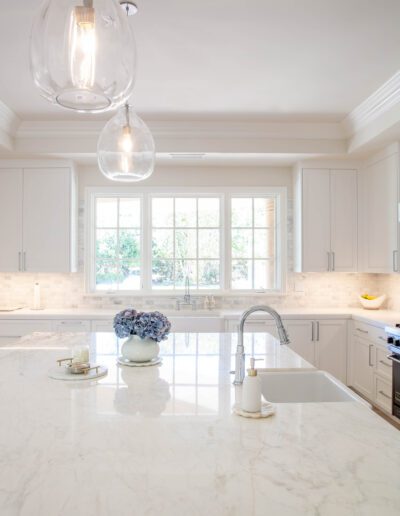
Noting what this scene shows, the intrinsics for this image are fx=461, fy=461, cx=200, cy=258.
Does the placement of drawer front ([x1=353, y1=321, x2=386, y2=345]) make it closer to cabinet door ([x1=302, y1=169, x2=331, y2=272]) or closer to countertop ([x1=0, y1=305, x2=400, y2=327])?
countertop ([x1=0, y1=305, x2=400, y2=327])

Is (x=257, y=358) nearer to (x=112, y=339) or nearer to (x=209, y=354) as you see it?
(x=209, y=354)

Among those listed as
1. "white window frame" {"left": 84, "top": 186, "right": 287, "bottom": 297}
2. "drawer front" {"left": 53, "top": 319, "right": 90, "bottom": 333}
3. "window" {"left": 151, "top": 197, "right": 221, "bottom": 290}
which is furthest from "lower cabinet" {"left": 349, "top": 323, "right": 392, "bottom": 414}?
"drawer front" {"left": 53, "top": 319, "right": 90, "bottom": 333}

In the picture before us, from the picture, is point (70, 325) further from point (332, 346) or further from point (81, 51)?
point (81, 51)

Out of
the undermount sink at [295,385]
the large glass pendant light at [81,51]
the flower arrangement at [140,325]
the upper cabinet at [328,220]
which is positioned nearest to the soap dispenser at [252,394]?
the undermount sink at [295,385]

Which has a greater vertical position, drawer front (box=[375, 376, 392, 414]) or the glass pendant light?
the glass pendant light

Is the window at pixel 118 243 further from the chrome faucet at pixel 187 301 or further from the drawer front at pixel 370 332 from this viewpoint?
the drawer front at pixel 370 332

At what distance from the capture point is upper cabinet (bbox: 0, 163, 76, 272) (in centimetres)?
493


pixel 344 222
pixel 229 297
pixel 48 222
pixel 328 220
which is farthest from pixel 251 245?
pixel 48 222

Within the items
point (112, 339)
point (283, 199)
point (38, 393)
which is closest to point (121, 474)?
point (38, 393)

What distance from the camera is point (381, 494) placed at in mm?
1038

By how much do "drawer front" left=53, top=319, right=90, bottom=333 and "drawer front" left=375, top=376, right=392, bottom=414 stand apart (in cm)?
287

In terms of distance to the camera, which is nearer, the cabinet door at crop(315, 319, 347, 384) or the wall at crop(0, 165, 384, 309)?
the cabinet door at crop(315, 319, 347, 384)

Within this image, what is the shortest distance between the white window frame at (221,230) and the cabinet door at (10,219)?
2.44 ft

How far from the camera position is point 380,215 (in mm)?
4672
